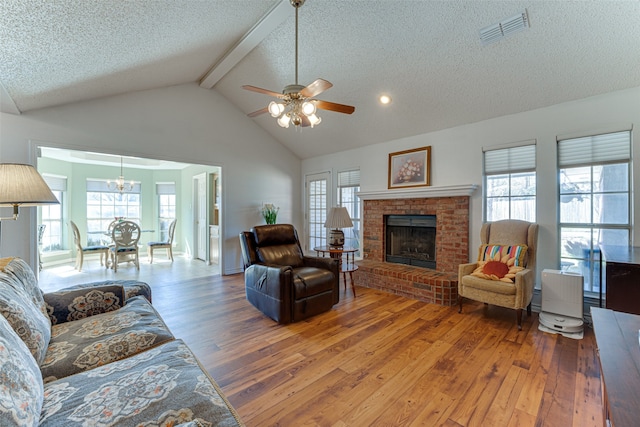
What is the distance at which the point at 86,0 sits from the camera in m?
1.95

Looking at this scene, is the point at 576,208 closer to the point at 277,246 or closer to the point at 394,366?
the point at 394,366

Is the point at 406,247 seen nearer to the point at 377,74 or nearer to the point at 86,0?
the point at 377,74

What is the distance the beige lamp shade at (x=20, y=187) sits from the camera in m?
1.74

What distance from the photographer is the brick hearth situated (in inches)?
143

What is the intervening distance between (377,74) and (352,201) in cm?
248

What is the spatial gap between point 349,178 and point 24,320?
191 inches

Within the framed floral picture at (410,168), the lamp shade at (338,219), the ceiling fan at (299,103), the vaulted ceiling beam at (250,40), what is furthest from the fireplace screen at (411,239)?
the vaulted ceiling beam at (250,40)

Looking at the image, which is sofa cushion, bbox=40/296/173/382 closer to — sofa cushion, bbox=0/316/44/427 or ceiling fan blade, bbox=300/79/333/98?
sofa cushion, bbox=0/316/44/427

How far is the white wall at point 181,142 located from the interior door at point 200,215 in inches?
60.1

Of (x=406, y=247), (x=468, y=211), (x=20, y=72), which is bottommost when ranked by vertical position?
(x=406, y=247)

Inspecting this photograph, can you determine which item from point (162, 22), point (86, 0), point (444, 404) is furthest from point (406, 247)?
point (86, 0)

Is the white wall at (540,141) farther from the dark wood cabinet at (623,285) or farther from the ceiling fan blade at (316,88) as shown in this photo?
the ceiling fan blade at (316,88)

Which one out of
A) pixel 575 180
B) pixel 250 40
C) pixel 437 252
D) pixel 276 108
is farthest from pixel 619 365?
pixel 250 40

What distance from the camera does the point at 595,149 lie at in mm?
3080
